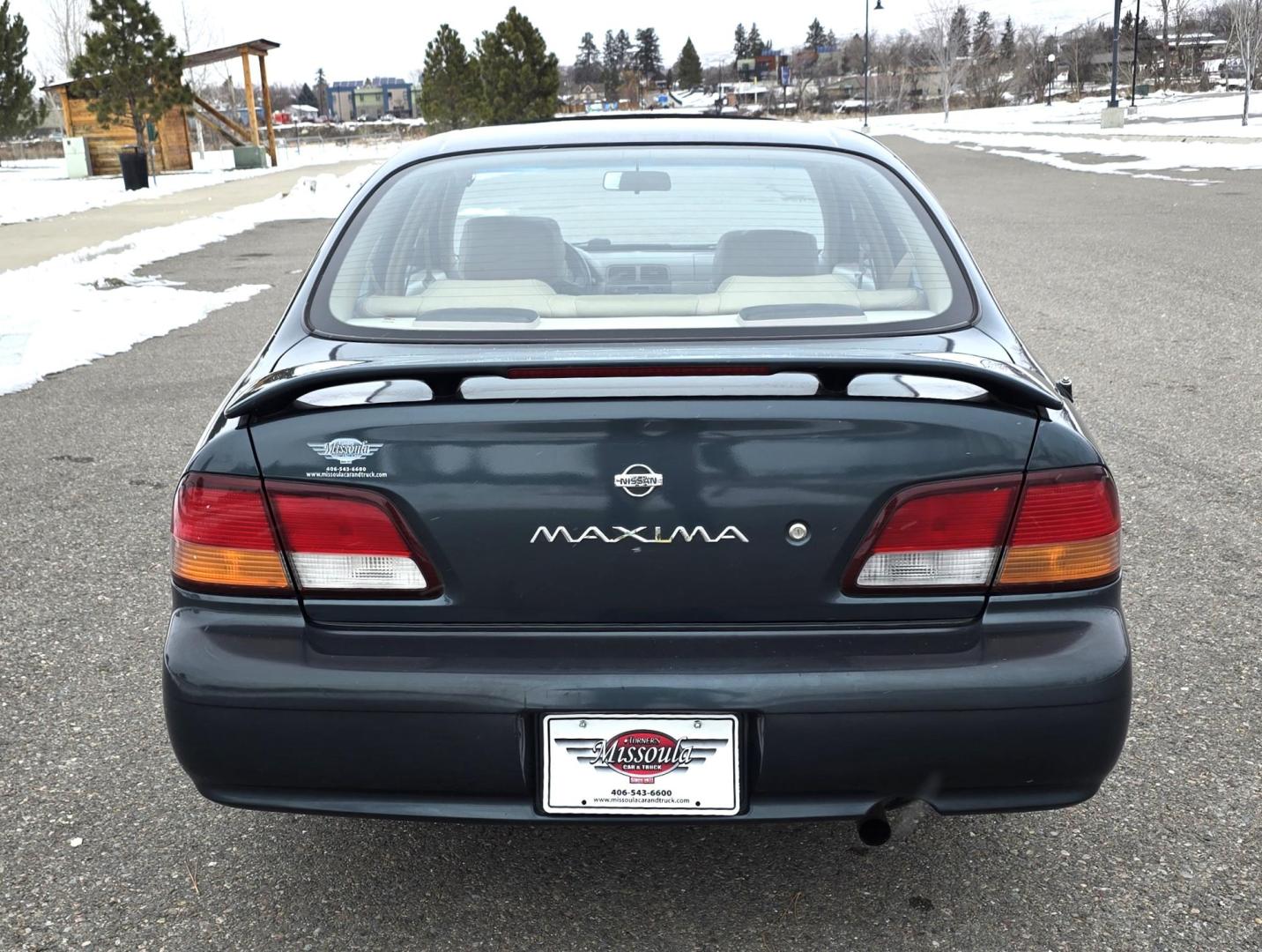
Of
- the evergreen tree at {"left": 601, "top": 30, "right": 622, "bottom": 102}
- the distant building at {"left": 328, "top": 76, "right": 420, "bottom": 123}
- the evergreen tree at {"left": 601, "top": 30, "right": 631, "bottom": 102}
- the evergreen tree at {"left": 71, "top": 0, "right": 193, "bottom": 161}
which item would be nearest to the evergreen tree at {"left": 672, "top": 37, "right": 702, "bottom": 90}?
the evergreen tree at {"left": 601, "top": 30, "right": 622, "bottom": 102}

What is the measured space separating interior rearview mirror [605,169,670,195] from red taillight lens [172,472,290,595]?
4.26 feet

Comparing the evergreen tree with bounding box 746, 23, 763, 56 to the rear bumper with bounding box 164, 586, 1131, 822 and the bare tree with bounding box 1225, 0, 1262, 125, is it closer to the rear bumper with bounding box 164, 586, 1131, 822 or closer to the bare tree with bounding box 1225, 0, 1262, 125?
the bare tree with bounding box 1225, 0, 1262, 125

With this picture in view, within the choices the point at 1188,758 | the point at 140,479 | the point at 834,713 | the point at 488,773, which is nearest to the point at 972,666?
the point at 834,713

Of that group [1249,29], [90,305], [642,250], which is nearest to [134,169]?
[90,305]

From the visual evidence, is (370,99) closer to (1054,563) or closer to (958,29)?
(958,29)

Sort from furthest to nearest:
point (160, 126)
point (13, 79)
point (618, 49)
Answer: point (618, 49), point (13, 79), point (160, 126)

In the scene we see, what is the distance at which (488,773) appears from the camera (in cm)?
212

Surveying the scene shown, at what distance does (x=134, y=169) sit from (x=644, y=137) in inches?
1144

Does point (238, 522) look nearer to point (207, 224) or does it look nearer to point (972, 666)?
point (972, 666)

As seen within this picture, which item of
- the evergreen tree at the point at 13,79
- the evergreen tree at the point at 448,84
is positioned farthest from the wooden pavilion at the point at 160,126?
the evergreen tree at the point at 13,79

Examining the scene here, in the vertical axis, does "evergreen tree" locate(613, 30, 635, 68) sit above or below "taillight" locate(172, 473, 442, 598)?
above

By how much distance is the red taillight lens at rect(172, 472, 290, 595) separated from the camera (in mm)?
2164

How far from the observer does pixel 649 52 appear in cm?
16225

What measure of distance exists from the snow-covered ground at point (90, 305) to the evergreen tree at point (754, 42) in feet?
478
